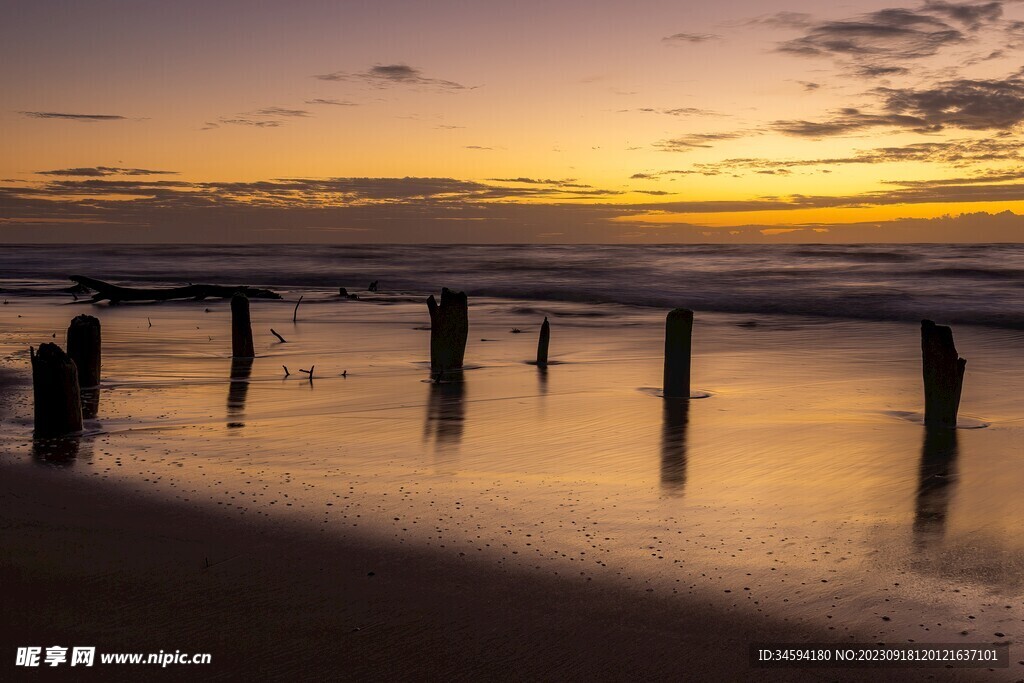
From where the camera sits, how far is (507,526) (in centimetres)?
612

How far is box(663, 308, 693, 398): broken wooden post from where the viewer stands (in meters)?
11.6

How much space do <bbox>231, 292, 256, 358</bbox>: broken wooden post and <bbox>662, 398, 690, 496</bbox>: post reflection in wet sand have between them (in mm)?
6966

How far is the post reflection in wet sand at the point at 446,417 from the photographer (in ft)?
28.2

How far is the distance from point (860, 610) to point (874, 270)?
60.4 m

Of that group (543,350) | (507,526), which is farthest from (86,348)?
(507,526)

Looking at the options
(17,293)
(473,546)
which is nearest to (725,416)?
(473,546)

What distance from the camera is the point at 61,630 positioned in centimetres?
441

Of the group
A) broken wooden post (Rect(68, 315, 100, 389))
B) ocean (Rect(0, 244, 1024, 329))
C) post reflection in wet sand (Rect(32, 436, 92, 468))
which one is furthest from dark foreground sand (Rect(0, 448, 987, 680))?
ocean (Rect(0, 244, 1024, 329))

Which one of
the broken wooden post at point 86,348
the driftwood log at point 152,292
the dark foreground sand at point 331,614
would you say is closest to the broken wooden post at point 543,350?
the broken wooden post at point 86,348

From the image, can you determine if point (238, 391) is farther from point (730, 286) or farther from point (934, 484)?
point (730, 286)

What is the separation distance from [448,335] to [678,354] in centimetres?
372

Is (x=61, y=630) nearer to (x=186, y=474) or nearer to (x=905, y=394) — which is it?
(x=186, y=474)

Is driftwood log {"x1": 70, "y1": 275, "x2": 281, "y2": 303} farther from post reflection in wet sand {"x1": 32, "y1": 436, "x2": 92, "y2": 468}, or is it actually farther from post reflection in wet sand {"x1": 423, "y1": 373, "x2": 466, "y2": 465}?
post reflection in wet sand {"x1": 32, "y1": 436, "x2": 92, "y2": 468}

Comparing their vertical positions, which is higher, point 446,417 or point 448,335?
point 448,335
